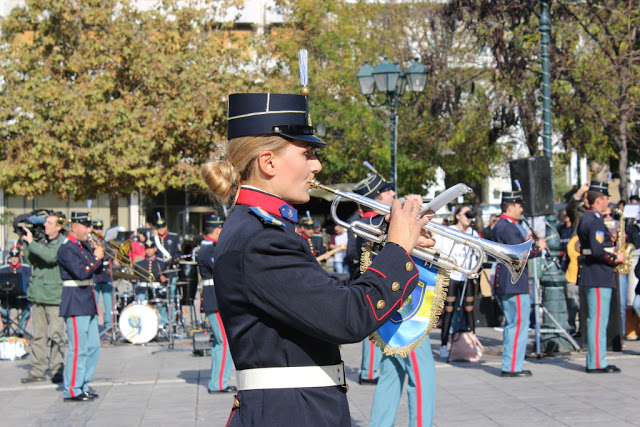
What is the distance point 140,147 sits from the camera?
2598 centimetres

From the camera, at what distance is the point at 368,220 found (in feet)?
25.1

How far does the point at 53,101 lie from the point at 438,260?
2377cm

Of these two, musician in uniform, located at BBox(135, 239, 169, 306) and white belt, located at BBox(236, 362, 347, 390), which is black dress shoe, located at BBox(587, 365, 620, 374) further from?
musician in uniform, located at BBox(135, 239, 169, 306)

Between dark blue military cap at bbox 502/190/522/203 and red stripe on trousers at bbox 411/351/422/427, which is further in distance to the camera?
dark blue military cap at bbox 502/190/522/203

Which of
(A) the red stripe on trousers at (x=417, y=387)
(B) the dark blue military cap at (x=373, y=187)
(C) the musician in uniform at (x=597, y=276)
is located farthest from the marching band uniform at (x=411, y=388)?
(C) the musician in uniform at (x=597, y=276)

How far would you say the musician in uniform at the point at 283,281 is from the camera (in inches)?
100

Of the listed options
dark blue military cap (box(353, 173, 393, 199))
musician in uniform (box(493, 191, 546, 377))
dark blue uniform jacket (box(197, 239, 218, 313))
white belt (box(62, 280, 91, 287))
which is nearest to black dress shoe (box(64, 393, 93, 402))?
white belt (box(62, 280, 91, 287))

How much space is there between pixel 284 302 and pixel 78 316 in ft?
22.2

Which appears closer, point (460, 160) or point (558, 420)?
point (558, 420)

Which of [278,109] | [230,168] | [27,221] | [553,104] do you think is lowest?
[27,221]

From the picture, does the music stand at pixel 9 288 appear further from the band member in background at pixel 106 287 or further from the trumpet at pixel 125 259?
the trumpet at pixel 125 259

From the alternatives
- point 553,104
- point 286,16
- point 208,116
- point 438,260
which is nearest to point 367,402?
point 438,260

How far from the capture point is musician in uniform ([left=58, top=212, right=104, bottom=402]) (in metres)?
8.71

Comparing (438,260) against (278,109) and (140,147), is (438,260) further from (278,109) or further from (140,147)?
(140,147)
